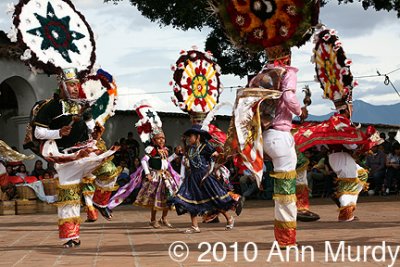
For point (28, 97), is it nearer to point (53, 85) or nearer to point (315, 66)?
point (53, 85)

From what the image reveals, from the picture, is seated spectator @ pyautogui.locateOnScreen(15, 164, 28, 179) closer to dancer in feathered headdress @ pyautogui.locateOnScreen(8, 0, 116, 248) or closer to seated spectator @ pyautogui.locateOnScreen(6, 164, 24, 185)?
seated spectator @ pyautogui.locateOnScreen(6, 164, 24, 185)

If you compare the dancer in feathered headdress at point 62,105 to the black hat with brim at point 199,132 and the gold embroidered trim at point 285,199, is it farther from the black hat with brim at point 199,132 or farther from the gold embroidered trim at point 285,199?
the gold embroidered trim at point 285,199

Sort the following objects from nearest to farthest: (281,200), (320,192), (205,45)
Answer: (281,200)
(320,192)
(205,45)

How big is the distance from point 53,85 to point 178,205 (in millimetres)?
13944

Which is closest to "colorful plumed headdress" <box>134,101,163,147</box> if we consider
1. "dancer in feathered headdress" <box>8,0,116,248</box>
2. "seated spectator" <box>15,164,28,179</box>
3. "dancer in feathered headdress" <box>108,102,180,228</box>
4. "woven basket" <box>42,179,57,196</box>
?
"dancer in feathered headdress" <box>108,102,180,228</box>

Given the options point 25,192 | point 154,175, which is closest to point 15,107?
point 25,192

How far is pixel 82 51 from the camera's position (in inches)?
409

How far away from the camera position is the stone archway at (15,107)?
2362 cm

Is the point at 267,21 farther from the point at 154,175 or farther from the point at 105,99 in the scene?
the point at 105,99

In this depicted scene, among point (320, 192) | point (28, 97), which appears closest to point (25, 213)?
point (28, 97)

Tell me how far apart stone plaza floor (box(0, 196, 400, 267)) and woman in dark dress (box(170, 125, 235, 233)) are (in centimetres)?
34

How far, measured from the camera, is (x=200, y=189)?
443 inches

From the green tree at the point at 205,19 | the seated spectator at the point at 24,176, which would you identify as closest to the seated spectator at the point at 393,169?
the green tree at the point at 205,19

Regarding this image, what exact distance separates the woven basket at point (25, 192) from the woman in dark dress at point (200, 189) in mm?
9632
